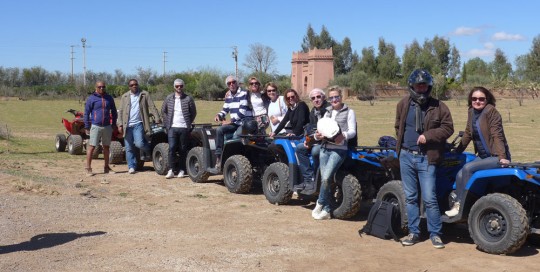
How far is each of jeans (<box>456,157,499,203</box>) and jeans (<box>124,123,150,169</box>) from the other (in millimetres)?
7098

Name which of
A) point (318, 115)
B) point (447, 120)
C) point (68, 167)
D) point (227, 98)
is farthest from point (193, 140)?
point (447, 120)

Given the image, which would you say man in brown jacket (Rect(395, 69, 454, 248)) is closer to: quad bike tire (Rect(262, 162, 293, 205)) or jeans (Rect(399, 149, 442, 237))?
jeans (Rect(399, 149, 442, 237))

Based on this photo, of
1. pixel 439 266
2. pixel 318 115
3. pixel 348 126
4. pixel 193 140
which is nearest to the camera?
pixel 439 266

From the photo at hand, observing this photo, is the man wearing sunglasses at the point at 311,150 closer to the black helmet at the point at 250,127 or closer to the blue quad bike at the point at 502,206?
the black helmet at the point at 250,127

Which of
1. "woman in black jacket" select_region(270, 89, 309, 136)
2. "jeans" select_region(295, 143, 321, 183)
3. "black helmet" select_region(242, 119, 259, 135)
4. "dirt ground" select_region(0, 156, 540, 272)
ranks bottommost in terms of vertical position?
"dirt ground" select_region(0, 156, 540, 272)

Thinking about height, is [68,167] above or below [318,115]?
below

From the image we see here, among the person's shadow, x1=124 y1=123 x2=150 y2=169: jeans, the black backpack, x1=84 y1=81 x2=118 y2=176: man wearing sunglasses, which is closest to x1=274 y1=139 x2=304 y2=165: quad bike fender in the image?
the black backpack

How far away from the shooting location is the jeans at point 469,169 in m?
6.34

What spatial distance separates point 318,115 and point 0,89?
2716 inches

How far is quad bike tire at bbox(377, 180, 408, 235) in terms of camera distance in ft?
23.2

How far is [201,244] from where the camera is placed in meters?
6.66

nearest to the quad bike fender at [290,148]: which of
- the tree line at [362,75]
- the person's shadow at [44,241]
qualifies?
the person's shadow at [44,241]

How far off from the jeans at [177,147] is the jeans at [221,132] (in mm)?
1068

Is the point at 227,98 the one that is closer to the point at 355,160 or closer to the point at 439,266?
the point at 355,160
